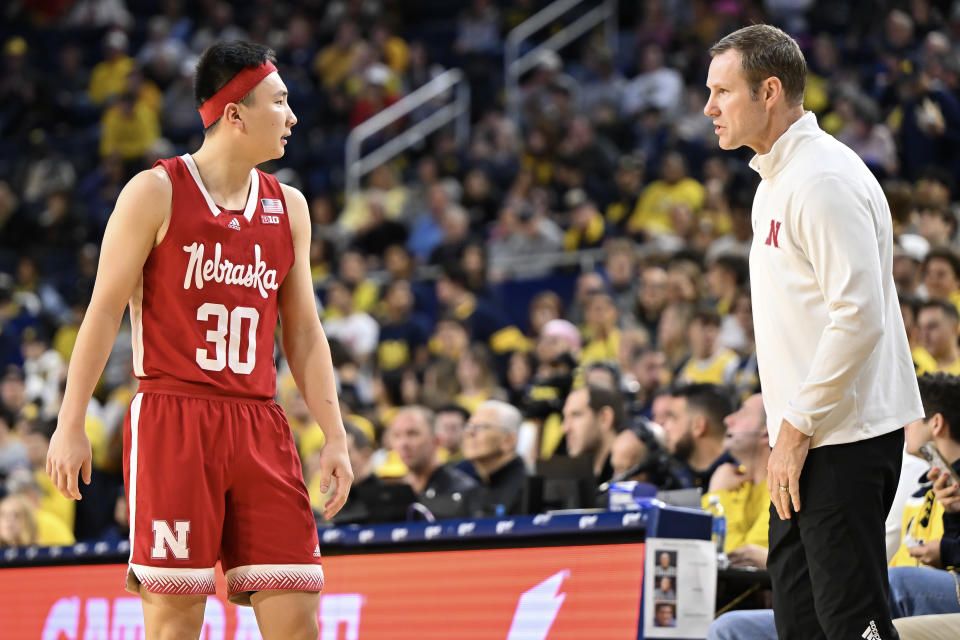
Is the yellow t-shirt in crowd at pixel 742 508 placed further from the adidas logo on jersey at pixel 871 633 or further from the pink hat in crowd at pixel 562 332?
the pink hat in crowd at pixel 562 332

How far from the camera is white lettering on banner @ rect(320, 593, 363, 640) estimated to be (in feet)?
18.6

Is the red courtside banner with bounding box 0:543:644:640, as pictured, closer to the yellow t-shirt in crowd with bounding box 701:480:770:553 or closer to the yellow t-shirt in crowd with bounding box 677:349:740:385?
the yellow t-shirt in crowd with bounding box 701:480:770:553

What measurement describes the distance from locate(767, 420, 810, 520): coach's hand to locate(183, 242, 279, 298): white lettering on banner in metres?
1.58

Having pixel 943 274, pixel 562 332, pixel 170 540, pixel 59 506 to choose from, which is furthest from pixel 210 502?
pixel 59 506

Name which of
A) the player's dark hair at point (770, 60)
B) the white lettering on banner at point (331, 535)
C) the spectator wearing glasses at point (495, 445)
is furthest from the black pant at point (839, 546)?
the spectator wearing glasses at point (495, 445)

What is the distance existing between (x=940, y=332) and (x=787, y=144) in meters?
3.84

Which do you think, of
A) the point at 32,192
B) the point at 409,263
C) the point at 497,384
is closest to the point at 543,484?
the point at 497,384

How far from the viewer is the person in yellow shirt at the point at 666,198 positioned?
1235 cm

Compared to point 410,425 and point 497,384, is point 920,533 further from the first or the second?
point 497,384

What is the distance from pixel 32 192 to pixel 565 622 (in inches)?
497

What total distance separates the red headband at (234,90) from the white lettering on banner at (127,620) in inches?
116

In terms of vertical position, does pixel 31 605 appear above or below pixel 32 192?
below

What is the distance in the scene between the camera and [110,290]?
153 inches

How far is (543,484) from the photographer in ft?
20.2
